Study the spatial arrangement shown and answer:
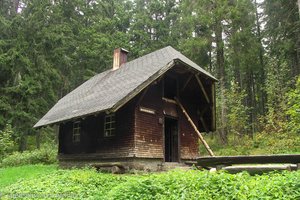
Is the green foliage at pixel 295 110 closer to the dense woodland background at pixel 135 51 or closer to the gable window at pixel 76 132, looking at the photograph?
the dense woodland background at pixel 135 51

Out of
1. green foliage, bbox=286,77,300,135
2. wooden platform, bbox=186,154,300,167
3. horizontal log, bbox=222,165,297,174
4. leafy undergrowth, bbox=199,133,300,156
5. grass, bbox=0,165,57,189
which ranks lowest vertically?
grass, bbox=0,165,57,189

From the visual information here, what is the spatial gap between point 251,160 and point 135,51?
27.5m

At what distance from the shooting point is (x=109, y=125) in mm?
15781

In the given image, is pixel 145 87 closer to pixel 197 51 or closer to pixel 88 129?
pixel 88 129

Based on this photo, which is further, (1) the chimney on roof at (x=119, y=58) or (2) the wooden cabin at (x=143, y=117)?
(1) the chimney on roof at (x=119, y=58)

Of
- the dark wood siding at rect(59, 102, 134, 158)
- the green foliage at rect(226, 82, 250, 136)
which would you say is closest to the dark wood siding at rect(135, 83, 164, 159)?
the dark wood siding at rect(59, 102, 134, 158)

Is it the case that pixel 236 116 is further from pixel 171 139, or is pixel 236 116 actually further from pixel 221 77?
pixel 171 139

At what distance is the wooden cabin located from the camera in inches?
567

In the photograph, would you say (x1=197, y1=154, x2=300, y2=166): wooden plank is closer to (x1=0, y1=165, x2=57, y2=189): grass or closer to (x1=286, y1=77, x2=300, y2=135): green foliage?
(x1=286, y1=77, x2=300, y2=135): green foliage

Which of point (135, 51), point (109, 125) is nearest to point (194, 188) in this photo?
point (109, 125)

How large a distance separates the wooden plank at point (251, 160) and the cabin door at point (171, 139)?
23.9 feet

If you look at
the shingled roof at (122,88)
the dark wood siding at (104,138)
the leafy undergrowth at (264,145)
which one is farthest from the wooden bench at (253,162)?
the leafy undergrowth at (264,145)

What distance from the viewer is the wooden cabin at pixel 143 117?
1440cm

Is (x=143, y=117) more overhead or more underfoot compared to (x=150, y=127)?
more overhead
